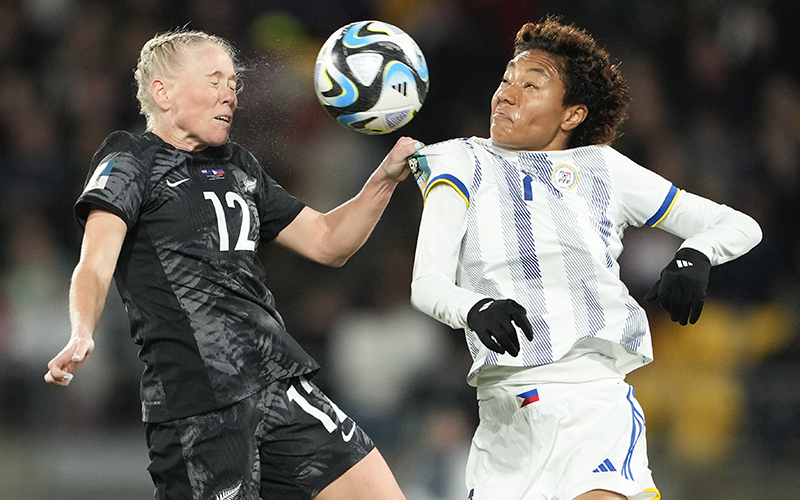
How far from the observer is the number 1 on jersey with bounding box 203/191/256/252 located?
302cm

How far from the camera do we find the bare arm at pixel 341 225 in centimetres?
338

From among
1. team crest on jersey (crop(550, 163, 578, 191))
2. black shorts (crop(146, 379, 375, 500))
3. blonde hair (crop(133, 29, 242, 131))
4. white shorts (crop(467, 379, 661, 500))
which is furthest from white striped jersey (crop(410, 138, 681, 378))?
blonde hair (crop(133, 29, 242, 131))

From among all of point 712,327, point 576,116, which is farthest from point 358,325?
point 576,116

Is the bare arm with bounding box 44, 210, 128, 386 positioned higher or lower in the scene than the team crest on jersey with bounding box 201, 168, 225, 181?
lower

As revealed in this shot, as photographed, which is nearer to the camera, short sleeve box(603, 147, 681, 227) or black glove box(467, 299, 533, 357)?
black glove box(467, 299, 533, 357)

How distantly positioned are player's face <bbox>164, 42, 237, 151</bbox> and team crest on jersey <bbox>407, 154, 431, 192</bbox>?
0.58 meters

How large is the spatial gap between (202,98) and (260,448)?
3.46 ft

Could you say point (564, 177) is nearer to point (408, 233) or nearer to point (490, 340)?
point (490, 340)

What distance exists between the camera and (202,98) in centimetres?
312

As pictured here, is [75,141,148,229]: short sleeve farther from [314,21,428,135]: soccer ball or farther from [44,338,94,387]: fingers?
[314,21,428,135]: soccer ball

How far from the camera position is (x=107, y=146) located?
3.06 m

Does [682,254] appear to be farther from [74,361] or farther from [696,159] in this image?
[696,159]

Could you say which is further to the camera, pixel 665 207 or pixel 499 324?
pixel 665 207

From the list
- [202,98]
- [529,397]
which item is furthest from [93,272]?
[529,397]
